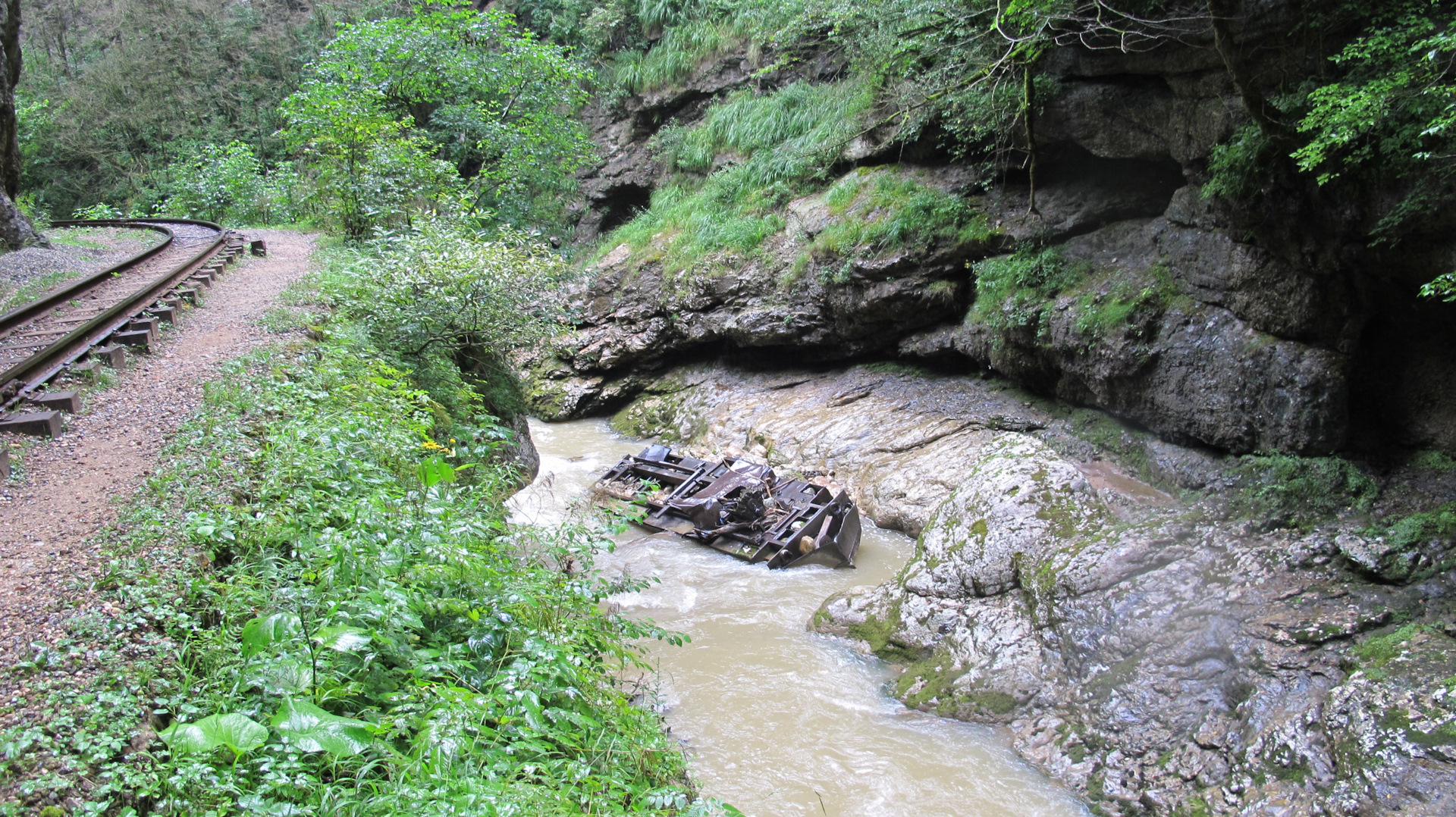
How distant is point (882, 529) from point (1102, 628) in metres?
4.52

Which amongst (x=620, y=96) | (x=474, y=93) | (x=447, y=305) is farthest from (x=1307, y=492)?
(x=620, y=96)

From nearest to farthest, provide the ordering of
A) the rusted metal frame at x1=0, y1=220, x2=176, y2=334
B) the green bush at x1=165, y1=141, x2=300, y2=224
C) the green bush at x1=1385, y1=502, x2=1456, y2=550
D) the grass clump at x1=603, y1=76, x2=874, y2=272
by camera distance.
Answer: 1. the green bush at x1=1385, y1=502, x2=1456, y2=550
2. the rusted metal frame at x1=0, y1=220, x2=176, y2=334
3. the grass clump at x1=603, y1=76, x2=874, y2=272
4. the green bush at x1=165, y1=141, x2=300, y2=224

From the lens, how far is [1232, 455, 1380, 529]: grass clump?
23.4 ft

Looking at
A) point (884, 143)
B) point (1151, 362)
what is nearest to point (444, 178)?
point (884, 143)

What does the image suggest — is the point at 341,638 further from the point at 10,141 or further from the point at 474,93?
the point at 474,93

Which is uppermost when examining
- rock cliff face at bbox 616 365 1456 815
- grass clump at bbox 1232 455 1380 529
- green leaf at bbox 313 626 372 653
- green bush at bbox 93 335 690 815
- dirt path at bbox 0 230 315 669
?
dirt path at bbox 0 230 315 669

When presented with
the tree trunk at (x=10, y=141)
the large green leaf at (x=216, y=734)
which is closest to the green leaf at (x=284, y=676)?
the large green leaf at (x=216, y=734)

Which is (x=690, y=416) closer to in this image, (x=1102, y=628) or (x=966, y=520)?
(x=966, y=520)

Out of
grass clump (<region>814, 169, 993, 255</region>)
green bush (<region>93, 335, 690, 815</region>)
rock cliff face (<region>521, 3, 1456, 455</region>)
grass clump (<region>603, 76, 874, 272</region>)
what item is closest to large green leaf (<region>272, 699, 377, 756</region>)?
green bush (<region>93, 335, 690, 815</region>)

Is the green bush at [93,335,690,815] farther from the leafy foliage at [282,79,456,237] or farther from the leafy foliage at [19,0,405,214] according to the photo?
the leafy foliage at [19,0,405,214]

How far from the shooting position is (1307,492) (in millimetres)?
7277

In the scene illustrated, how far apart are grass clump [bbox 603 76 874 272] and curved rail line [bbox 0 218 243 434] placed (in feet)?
31.6

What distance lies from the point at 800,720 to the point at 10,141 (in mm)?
19221

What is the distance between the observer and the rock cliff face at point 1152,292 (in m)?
7.59
